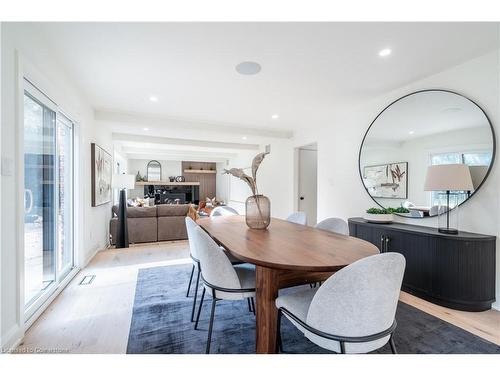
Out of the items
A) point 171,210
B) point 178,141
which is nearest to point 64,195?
point 171,210

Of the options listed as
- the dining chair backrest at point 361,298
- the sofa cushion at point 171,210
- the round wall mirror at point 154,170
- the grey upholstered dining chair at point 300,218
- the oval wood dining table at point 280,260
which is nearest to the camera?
the dining chair backrest at point 361,298

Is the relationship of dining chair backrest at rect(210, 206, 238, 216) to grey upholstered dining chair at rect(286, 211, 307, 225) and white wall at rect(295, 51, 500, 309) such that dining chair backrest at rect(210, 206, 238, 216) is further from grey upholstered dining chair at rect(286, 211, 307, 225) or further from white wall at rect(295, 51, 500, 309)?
white wall at rect(295, 51, 500, 309)

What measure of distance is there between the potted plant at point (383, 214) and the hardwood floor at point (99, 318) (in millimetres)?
A: 810

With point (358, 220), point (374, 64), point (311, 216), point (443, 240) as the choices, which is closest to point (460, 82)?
point (374, 64)

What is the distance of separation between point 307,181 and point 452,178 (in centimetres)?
332

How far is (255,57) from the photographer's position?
88.0 inches

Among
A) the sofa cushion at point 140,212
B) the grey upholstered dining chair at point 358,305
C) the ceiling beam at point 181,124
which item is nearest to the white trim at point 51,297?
the sofa cushion at point 140,212

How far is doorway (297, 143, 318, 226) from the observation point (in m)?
5.34

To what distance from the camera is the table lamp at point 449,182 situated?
7.16ft

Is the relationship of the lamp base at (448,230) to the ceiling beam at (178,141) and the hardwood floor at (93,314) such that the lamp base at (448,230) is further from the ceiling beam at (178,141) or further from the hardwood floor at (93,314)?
the ceiling beam at (178,141)

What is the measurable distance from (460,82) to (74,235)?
186 inches

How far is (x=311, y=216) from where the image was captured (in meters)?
5.62

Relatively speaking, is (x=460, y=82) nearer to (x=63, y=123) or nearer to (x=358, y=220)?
(x=358, y=220)

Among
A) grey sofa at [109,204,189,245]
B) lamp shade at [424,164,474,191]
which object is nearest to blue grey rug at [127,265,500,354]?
lamp shade at [424,164,474,191]
